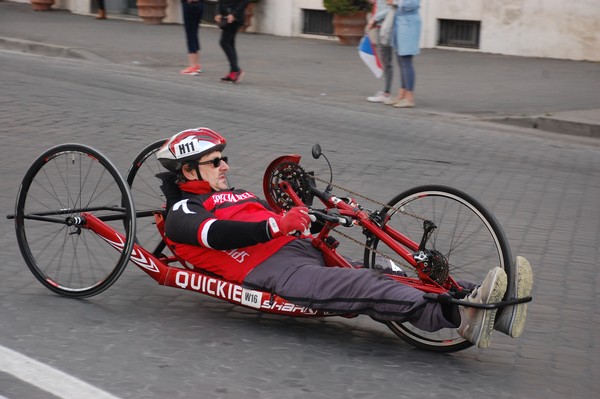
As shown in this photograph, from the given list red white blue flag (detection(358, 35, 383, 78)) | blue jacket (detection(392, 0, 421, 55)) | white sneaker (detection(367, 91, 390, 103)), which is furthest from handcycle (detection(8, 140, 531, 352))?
white sneaker (detection(367, 91, 390, 103))

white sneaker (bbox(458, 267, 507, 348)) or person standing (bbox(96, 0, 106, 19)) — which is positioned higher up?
person standing (bbox(96, 0, 106, 19))

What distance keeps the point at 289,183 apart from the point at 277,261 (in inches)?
23.6

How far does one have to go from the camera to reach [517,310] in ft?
14.7

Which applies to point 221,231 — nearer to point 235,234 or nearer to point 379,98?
point 235,234

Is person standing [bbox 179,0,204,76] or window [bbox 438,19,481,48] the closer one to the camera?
person standing [bbox 179,0,204,76]

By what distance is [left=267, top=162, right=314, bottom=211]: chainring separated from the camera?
17.7 ft

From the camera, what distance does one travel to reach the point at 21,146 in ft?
30.8

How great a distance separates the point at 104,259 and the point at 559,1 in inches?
524

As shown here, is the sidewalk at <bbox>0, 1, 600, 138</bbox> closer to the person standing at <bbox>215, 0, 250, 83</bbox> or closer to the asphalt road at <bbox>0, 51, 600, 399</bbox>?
the person standing at <bbox>215, 0, 250, 83</bbox>

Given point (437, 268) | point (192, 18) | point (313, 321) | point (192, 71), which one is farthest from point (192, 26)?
point (437, 268)

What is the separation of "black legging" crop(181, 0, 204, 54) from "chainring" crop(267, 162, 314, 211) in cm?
931

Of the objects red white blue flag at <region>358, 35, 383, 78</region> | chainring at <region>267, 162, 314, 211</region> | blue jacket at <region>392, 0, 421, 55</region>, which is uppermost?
blue jacket at <region>392, 0, 421, 55</region>

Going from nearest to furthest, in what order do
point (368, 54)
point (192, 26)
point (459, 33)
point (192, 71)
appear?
1. point (368, 54)
2. point (192, 26)
3. point (192, 71)
4. point (459, 33)

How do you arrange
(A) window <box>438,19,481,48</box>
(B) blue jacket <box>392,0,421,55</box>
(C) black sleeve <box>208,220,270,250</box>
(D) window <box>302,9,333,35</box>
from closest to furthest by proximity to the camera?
(C) black sleeve <box>208,220,270,250</box> < (B) blue jacket <box>392,0,421,55</box> < (A) window <box>438,19,481,48</box> < (D) window <box>302,9,333,35</box>
